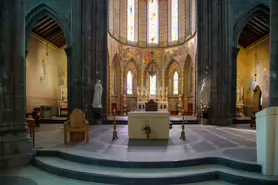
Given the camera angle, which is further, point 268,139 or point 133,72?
point 133,72

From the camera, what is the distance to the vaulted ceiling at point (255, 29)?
17038 millimetres

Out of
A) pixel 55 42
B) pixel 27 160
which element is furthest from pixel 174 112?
pixel 27 160

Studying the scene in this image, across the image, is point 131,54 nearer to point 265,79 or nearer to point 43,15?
point 43,15

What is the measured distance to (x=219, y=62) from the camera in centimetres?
1489

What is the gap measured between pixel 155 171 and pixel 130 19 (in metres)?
25.1

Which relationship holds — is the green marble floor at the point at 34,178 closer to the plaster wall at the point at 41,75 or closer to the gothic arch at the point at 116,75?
the plaster wall at the point at 41,75

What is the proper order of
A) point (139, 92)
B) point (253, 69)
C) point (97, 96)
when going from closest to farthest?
1. point (97, 96)
2. point (253, 69)
3. point (139, 92)

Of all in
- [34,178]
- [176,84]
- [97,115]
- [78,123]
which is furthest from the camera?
[176,84]

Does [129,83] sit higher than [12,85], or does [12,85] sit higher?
[129,83]

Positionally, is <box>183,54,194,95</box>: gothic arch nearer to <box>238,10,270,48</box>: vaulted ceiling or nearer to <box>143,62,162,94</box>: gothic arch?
<box>143,62,162,94</box>: gothic arch

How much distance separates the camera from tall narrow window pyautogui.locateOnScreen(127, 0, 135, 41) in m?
27.7

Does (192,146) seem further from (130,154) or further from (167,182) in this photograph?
(167,182)

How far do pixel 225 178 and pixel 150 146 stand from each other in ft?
8.83

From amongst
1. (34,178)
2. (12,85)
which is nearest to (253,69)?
→ (12,85)
